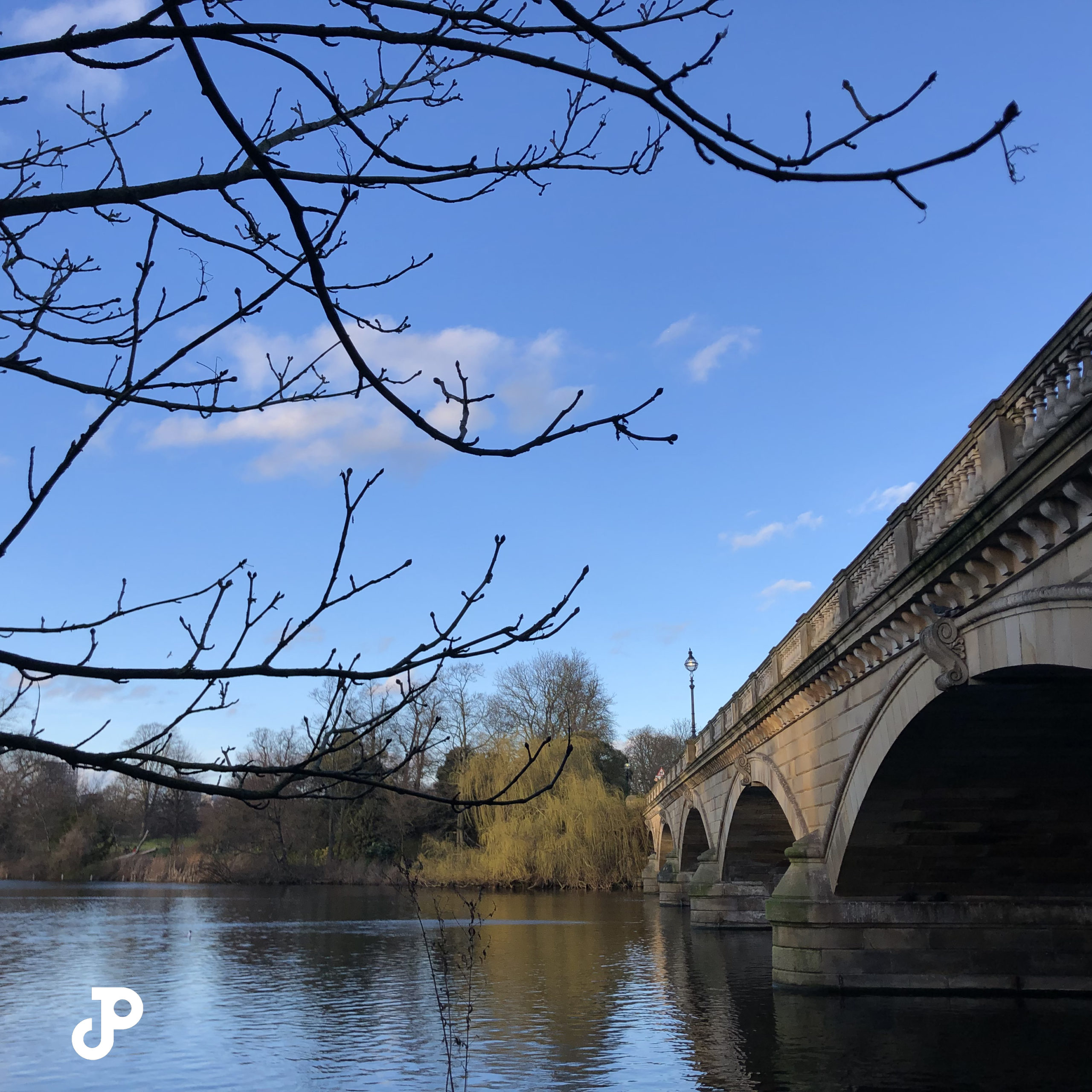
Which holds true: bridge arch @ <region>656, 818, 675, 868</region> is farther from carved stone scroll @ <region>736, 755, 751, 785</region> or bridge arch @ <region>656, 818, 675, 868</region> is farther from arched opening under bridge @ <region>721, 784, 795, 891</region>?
carved stone scroll @ <region>736, 755, 751, 785</region>

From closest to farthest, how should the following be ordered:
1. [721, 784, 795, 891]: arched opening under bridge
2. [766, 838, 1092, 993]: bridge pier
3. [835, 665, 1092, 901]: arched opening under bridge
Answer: [835, 665, 1092, 901]: arched opening under bridge
[766, 838, 1092, 993]: bridge pier
[721, 784, 795, 891]: arched opening under bridge

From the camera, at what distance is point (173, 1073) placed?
1140 centimetres

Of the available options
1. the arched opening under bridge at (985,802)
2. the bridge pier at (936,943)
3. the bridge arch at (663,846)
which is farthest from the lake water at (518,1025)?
the bridge arch at (663,846)

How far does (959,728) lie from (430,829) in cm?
5131

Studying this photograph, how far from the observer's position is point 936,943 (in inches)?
627

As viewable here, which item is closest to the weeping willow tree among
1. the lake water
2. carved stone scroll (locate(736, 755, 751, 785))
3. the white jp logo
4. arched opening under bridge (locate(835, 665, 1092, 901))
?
carved stone scroll (locate(736, 755, 751, 785))

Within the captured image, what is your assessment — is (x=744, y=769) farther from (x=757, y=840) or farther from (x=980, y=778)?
(x=980, y=778)

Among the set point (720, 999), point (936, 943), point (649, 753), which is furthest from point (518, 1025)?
point (649, 753)

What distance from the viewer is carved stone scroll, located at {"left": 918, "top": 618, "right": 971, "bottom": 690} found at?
1131 cm

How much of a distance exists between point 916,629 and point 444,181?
10797 millimetres

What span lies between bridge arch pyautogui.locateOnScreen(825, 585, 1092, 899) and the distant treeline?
25.7 metres

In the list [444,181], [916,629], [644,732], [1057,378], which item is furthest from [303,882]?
[444,181]

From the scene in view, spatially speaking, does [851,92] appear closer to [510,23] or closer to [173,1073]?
[510,23]

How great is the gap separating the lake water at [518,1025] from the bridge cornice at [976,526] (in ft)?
14.2
